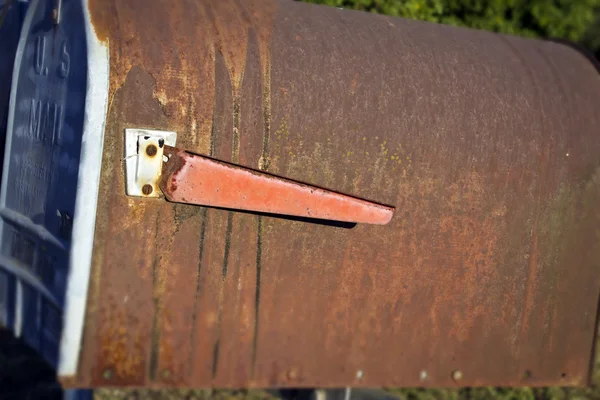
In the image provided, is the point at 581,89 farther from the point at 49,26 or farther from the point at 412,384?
the point at 49,26

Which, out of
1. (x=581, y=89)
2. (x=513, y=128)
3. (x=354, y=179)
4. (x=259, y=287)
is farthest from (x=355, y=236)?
(x=581, y=89)

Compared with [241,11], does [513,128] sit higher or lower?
lower

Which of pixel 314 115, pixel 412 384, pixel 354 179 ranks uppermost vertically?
pixel 314 115

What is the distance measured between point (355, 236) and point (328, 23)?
0.70 meters

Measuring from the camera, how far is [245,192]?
1.98 m

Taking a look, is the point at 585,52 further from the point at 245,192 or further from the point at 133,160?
the point at 133,160

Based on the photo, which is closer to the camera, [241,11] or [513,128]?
[241,11]

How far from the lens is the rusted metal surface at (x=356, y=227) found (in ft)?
6.55

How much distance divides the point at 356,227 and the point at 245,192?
401 mm

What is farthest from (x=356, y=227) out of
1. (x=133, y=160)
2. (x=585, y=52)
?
(x=585, y=52)

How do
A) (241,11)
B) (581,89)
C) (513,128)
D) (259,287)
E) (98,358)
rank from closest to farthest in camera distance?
(98,358) → (259,287) → (241,11) → (513,128) → (581,89)

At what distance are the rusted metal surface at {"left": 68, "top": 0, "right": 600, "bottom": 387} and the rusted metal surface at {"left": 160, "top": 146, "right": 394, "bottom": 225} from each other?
0.25ft

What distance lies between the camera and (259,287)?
212 centimetres

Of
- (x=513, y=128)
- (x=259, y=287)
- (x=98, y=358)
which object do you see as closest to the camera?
(x=98, y=358)
